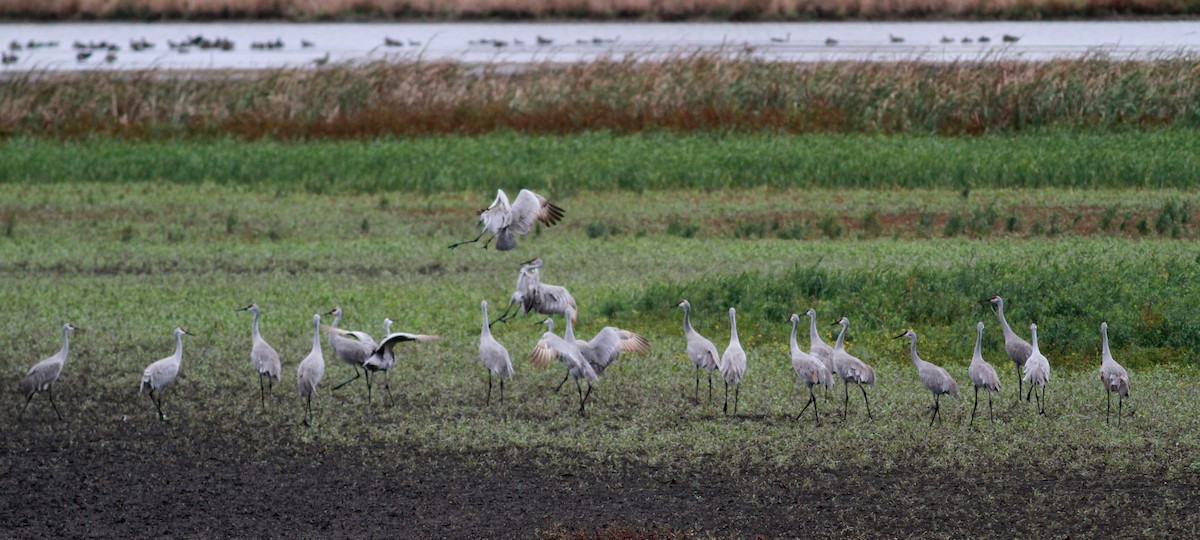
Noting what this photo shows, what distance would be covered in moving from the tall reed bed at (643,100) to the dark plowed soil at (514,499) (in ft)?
68.7

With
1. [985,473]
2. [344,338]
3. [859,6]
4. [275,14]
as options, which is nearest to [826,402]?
[985,473]

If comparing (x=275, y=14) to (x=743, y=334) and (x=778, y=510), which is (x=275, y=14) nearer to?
(x=743, y=334)

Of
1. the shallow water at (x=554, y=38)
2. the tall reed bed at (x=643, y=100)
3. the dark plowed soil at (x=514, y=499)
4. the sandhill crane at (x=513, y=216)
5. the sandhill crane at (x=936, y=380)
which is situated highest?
the sandhill crane at (x=513, y=216)

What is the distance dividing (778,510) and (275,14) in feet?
201

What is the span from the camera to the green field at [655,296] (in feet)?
37.1

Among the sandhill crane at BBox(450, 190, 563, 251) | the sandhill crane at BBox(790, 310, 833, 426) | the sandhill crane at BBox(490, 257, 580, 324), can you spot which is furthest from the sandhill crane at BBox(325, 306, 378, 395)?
the sandhill crane at BBox(790, 310, 833, 426)

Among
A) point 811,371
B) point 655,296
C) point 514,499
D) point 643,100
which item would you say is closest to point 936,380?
point 811,371

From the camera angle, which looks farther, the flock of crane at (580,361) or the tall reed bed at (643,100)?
the tall reed bed at (643,100)

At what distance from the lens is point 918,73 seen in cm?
3334

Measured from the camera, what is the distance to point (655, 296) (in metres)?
16.5

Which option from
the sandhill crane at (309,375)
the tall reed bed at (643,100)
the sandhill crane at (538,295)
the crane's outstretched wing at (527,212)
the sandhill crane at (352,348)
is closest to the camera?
the sandhill crane at (309,375)

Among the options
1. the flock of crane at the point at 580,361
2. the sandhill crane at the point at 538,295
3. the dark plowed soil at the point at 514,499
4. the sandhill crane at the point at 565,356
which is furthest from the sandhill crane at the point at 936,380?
the sandhill crane at the point at 538,295

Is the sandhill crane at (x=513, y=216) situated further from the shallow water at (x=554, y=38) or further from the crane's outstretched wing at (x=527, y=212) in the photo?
the shallow water at (x=554, y=38)

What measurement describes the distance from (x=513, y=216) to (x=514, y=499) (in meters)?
3.04
